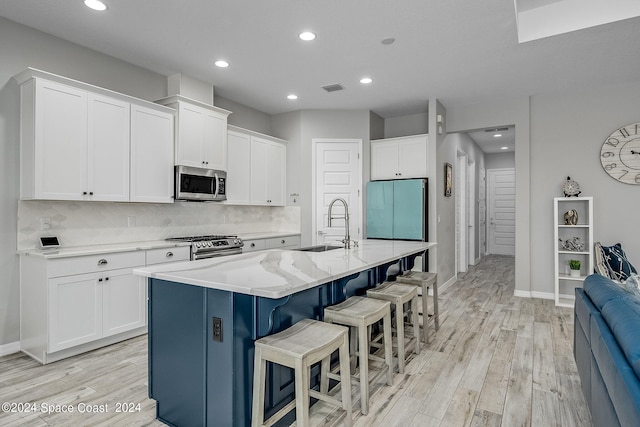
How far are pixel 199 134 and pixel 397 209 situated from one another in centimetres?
284

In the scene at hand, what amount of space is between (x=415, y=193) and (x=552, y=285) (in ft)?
7.22

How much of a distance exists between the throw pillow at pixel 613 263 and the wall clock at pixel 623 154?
89cm

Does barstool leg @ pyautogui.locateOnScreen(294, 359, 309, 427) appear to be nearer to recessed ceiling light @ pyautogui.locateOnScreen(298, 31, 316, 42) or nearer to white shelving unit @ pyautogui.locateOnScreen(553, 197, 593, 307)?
recessed ceiling light @ pyautogui.locateOnScreen(298, 31, 316, 42)

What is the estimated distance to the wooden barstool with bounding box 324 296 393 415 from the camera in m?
2.08

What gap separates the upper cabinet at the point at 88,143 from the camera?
2879 mm

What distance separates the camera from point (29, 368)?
107 inches

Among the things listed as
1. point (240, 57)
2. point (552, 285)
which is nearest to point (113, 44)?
point (240, 57)

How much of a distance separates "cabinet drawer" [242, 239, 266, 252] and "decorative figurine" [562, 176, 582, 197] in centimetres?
401

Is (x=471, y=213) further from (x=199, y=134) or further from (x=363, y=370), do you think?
(x=363, y=370)

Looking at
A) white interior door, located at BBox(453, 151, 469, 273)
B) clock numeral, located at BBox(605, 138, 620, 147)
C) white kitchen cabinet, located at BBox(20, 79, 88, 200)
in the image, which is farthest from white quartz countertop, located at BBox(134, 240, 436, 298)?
white interior door, located at BBox(453, 151, 469, 273)

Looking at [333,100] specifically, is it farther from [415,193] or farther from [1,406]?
[1,406]

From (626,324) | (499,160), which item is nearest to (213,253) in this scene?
(626,324)

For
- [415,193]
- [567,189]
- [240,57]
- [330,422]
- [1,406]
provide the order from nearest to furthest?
[330,422] → [1,406] → [240,57] → [567,189] → [415,193]

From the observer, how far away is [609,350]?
4.55ft
